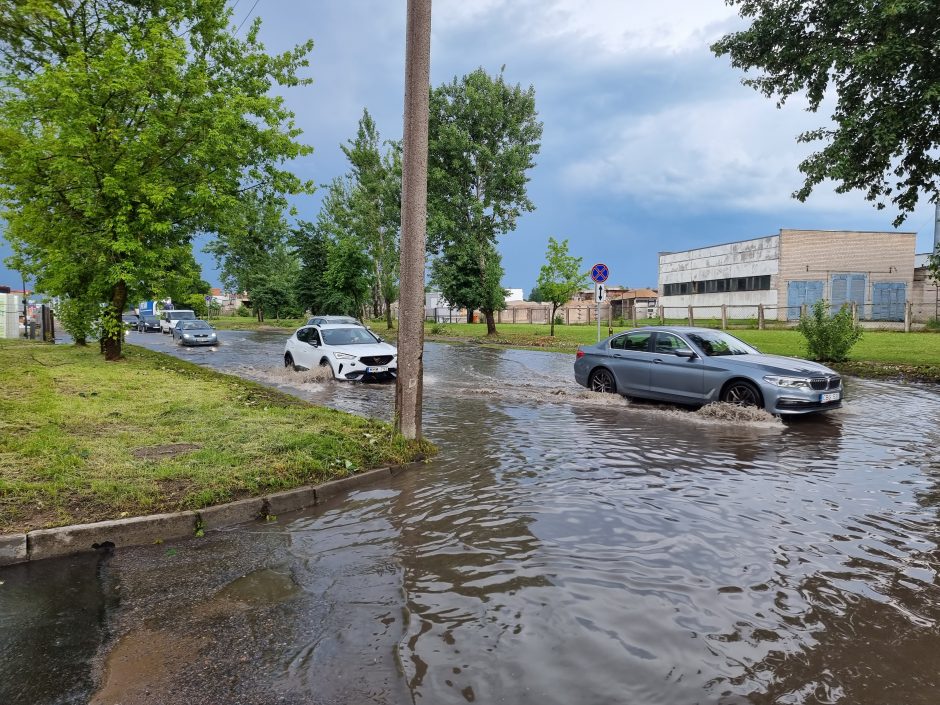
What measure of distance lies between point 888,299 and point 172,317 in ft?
167

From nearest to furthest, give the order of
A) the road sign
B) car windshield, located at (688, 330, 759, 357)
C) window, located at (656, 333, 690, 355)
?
car windshield, located at (688, 330, 759, 357), window, located at (656, 333, 690, 355), the road sign

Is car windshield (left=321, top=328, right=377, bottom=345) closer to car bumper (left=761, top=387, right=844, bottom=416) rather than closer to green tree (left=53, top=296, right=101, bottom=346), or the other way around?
green tree (left=53, top=296, right=101, bottom=346)

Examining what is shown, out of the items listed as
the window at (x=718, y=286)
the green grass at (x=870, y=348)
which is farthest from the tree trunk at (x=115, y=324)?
the window at (x=718, y=286)

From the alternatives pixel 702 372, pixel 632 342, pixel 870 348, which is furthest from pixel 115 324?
pixel 870 348

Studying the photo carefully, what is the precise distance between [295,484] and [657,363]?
778 centimetres

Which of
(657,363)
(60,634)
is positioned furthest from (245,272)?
(60,634)

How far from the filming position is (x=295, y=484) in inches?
234

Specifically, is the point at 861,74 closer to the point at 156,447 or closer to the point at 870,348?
the point at 870,348

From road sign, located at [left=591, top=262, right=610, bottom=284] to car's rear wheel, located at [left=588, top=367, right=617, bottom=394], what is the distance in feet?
36.6

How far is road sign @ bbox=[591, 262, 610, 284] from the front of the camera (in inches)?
913

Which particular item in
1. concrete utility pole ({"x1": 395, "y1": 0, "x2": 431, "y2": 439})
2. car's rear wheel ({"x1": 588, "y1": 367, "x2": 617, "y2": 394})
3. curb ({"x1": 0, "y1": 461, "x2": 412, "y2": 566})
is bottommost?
curb ({"x1": 0, "y1": 461, "x2": 412, "y2": 566})

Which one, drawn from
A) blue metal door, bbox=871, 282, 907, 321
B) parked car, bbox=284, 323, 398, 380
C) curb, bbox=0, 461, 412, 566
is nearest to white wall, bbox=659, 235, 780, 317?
blue metal door, bbox=871, 282, 907, 321

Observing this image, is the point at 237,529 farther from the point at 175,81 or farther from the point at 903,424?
the point at 175,81

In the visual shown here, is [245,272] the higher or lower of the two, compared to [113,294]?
higher
